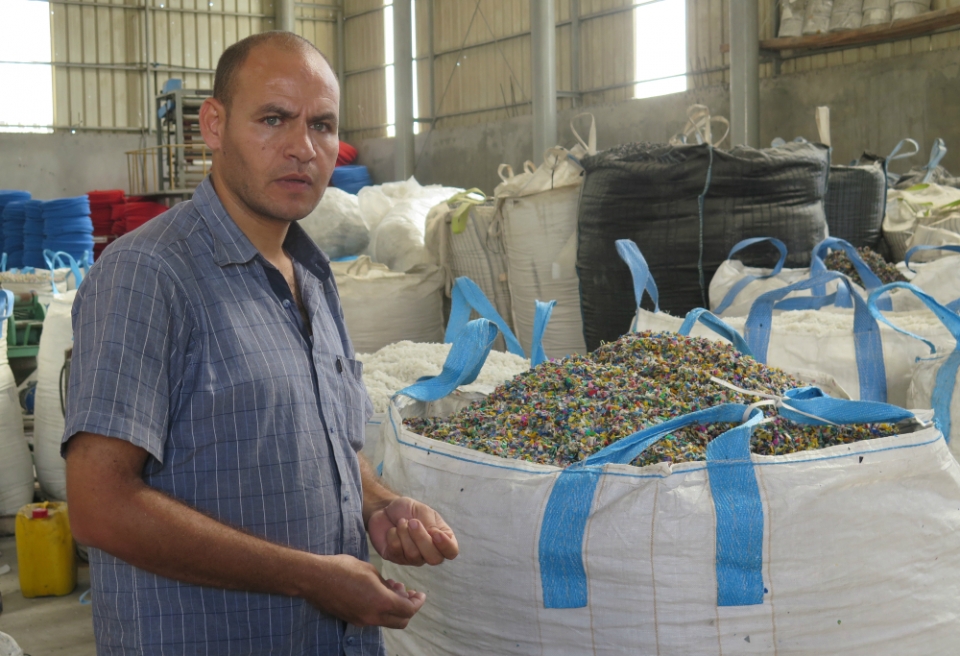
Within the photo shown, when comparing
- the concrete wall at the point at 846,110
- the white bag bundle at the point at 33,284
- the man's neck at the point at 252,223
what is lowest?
the man's neck at the point at 252,223

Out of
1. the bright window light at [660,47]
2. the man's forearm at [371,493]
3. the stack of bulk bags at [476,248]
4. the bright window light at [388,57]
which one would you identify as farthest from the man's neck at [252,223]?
the bright window light at [388,57]

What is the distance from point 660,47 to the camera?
29.2 feet

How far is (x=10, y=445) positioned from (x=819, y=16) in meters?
6.02

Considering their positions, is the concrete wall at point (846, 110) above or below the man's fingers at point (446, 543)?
above

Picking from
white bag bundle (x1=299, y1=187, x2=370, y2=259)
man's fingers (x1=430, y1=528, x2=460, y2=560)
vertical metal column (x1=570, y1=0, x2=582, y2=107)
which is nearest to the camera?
man's fingers (x1=430, y1=528, x2=460, y2=560)

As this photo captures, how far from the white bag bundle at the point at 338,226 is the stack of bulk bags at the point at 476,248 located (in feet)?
3.11

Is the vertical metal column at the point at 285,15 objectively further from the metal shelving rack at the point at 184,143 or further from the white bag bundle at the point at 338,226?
the white bag bundle at the point at 338,226

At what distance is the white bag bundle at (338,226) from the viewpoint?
4258 millimetres

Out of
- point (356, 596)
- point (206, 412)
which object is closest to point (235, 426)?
point (206, 412)

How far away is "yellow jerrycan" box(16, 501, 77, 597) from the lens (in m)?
2.40

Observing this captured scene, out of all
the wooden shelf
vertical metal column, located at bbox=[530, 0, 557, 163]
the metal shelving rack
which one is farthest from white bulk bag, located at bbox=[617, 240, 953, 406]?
the metal shelving rack

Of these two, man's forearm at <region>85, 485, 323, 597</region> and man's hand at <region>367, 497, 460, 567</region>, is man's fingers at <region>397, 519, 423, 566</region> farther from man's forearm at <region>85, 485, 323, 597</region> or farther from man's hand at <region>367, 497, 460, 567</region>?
man's forearm at <region>85, 485, 323, 597</region>

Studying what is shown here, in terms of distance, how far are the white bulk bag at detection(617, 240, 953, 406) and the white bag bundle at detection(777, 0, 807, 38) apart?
5.80 metres

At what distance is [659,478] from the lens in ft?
2.98
